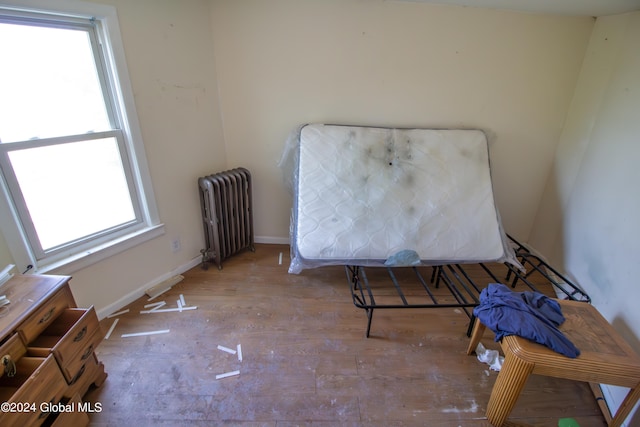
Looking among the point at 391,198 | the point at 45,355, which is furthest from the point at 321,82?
the point at 45,355

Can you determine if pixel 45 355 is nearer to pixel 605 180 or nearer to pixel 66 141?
pixel 66 141

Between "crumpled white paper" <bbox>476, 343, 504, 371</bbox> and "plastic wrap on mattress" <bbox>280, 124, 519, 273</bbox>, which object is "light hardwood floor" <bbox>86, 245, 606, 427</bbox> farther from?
"plastic wrap on mattress" <bbox>280, 124, 519, 273</bbox>

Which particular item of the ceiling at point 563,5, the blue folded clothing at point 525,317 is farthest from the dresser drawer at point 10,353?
the ceiling at point 563,5

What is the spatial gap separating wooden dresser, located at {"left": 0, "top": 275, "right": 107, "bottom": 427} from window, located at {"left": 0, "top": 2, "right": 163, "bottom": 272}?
0.40 m

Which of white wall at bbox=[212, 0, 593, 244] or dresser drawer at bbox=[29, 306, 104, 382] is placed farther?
white wall at bbox=[212, 0, 593, 244]

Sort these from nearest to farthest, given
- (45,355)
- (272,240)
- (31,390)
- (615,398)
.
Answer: (31,390) < (45,355) < (615,398) < (272,240)

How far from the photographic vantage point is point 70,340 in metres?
1.30

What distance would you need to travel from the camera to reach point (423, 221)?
7.41 feet

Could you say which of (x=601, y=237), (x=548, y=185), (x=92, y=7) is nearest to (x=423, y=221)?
(x=601, y=237)

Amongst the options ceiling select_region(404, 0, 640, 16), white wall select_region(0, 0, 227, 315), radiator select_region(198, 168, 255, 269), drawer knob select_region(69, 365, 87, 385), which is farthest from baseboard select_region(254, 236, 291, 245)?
ceiling select_region(404, 0, 640, 16)

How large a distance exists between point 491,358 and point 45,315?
2329 millimetres

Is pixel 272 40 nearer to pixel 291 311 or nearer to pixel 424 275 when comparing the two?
pixel 291 311

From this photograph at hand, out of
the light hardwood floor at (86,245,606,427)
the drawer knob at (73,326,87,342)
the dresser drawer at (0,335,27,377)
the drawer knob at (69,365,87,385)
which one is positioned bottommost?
the light hardwood floor at (86,245,606,427)

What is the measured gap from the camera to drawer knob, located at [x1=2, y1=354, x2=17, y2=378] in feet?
3.62
